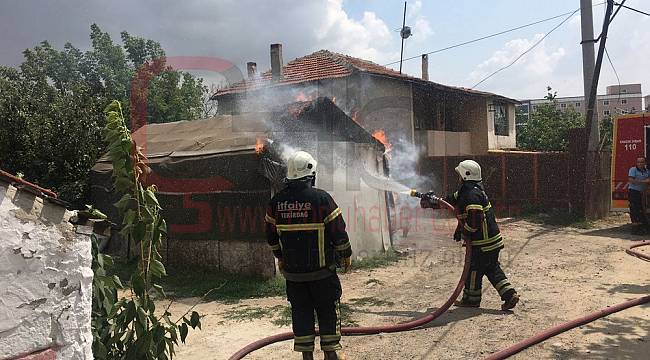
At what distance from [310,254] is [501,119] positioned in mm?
24705

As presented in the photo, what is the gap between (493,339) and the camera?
4.79 metres

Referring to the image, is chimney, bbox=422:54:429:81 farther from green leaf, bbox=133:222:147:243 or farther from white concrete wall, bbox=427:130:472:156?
green leaf, bbox=133:222:147:243

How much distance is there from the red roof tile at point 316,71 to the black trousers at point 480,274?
1159 cm

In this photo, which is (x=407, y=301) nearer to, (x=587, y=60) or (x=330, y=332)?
(x=330, y=332)

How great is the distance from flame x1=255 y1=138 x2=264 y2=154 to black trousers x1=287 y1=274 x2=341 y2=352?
351 cm

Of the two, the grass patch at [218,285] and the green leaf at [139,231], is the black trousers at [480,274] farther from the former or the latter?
the green leaf at [139,231]

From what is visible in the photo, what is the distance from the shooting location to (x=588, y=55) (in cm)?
1349

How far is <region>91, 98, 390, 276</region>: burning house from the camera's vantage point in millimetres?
7582

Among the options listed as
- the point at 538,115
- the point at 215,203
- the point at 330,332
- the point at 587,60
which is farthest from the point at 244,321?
the point at 538,115

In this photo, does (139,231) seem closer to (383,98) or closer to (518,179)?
(518,179)

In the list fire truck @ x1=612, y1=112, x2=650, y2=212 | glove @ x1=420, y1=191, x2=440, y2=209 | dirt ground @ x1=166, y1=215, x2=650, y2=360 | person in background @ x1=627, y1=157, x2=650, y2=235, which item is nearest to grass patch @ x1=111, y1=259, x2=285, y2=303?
dirt ground @ x1=166, y1=215, x2=650, y2=360

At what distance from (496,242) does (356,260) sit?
336 cm

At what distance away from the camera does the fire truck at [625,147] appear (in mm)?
11227

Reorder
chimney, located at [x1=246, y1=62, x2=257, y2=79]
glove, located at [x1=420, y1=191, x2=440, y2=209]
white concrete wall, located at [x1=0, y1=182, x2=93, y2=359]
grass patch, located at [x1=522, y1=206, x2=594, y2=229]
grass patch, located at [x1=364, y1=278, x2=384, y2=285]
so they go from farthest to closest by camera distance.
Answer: chimney, located at [x1=246, y1=62, x2=257, y2=79] < grass patch, located at [x1=522, y1=206, x2=594, y2=229] < grass patch, located at [x1=364, y1=278, x2=384, y2=285] < glove, located at [x1=420, y1=191, x2=440, y2=209] < white concrete wall, located at [x1=0, y1=182, x2=93, y2=359]
